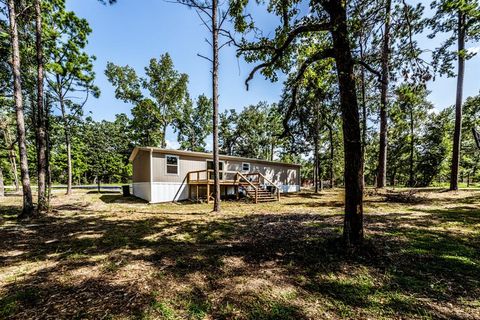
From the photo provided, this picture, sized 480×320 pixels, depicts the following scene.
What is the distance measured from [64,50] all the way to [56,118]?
4899mm

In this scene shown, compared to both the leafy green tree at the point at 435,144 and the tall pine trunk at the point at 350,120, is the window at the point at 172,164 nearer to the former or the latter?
the tall pine trunk at the point at 350,120

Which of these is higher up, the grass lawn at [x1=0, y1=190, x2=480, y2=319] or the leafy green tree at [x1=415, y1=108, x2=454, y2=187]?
the leafy green tree at [x1=415, y1=108, x2=454, y2=187]

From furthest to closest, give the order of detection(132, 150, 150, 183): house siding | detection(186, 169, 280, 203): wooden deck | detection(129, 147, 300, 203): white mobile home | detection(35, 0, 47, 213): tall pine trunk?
detection(132, 150, 150, 183): house siding → detection(186, 169, 280, 203): wooden deck → detection(129, 147, 300, 203): white mobile home → detection(35, 0, 47, 213): tall pine trunk

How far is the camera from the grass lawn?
2.33 m

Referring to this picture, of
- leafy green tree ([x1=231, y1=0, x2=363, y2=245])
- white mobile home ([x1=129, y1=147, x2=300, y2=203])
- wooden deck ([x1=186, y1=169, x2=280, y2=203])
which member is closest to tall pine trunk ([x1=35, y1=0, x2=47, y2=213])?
white mobile home ([x1=129, y1=147, x2=300, y2=203])

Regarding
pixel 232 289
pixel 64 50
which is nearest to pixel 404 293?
pixel 232 289

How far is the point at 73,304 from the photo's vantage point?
245 centimetres

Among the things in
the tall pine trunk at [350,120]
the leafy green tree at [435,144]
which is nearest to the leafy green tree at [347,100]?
the tall pine trunk at [350,120]

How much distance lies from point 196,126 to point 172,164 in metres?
19.1

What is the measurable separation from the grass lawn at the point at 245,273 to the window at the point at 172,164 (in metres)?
7.65

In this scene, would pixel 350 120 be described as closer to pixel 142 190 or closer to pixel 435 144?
pixel 142 190

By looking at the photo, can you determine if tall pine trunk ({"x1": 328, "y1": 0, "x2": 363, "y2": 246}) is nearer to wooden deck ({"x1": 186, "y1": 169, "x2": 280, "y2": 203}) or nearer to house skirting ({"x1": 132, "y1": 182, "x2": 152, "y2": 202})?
wooden deck ({"x1": 186, "y1": 169, "x2": 280, "y2": 203})

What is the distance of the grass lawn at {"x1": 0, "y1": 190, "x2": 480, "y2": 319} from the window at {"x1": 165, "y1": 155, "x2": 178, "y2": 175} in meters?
7.65

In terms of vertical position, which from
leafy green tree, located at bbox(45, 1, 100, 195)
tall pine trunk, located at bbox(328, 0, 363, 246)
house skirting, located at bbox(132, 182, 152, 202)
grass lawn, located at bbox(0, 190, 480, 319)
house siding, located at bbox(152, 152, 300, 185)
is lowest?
house skirting, located at bbox(132, 182, 152, 202)
